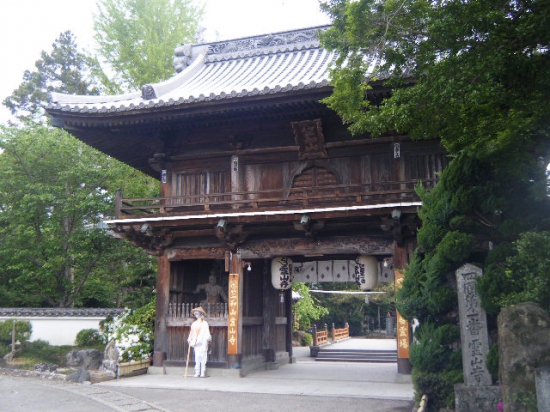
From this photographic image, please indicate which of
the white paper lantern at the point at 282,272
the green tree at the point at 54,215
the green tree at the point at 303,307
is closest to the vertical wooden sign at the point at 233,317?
the white paper lantern at the point at 282,272

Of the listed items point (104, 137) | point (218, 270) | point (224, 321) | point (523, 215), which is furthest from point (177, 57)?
point (523, 215)

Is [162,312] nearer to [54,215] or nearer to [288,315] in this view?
[288,315]

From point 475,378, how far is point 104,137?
11.2 m

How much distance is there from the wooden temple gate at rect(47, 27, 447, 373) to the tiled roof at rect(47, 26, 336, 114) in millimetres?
75

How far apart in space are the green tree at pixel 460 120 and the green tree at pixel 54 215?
Result: 1198cm

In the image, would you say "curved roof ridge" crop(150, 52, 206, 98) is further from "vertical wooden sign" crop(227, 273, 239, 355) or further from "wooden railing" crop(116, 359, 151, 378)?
"wooden railing" crop(116, 359, 151, 378)

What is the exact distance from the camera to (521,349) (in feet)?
20.5

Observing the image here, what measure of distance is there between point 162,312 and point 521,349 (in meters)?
9.70

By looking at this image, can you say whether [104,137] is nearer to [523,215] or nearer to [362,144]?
[362,144]

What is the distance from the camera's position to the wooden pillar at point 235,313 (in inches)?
507

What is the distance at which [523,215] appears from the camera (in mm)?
7824

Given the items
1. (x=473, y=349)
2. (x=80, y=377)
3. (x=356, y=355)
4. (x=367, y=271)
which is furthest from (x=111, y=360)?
(x=356, y=355)

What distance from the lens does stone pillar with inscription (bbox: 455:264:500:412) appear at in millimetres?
7359

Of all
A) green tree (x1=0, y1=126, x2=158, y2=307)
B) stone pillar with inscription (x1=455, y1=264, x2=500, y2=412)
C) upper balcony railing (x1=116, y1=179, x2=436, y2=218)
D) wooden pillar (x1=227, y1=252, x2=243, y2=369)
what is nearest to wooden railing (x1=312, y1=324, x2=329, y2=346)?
green tree (x1=0, y1=126, x2=158, y2=307)
